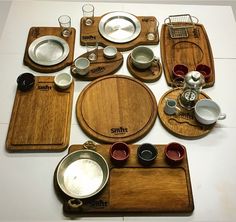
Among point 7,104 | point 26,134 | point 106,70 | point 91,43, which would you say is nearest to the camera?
point 26,134

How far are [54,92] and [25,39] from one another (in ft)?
1.42

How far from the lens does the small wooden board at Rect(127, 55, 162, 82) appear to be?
1494mm

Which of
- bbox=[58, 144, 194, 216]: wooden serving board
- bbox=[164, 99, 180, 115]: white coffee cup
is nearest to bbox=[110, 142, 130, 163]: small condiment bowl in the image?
bbox=[58, 144, 194, 216]: wooden serving board

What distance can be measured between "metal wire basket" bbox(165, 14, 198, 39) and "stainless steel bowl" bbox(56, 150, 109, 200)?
0.81 m

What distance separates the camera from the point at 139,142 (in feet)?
4.32

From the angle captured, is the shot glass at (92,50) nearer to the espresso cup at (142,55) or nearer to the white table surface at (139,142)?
the white table surface at (139,142)

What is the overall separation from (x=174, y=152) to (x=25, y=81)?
0.74 metres

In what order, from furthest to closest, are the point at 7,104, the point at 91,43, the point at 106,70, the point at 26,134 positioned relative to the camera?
the point at 91,43, the point at 106,70, the point at 7,104, the point at 26,134

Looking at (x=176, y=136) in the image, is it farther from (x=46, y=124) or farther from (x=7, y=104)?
(x=7, y=104)

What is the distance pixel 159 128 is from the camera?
53.4 inches

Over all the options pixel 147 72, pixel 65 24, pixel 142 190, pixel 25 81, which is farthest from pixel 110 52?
pixel 142 190

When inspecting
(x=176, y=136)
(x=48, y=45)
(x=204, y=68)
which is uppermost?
(x=48, y=45)

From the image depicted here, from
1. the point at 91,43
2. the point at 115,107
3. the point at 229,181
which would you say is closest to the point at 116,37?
the point at 91,43

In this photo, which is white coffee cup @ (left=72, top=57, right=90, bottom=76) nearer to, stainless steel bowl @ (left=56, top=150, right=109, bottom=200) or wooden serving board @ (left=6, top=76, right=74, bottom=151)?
wooden serving board @ (left=6, top=76, right=74, bottom=151)
